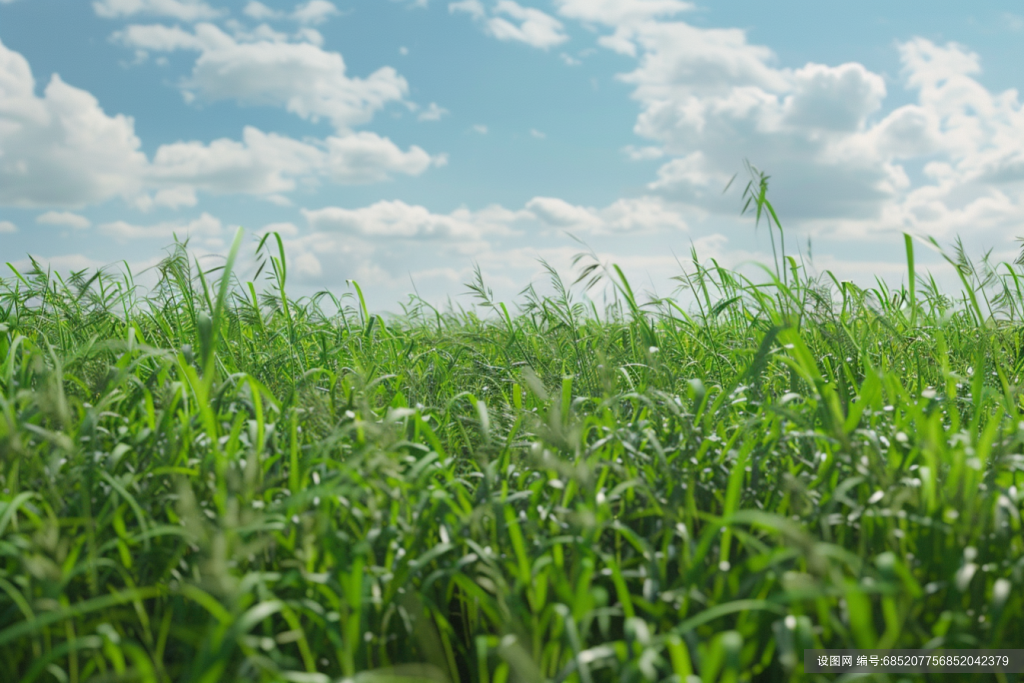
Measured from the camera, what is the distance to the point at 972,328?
401 centimetres

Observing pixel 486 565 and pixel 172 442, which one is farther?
pixel 172 442

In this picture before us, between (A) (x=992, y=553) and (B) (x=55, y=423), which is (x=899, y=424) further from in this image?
(B) (x=55, y=423)

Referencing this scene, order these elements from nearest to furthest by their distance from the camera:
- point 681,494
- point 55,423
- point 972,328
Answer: point 681,494 → point 55,423 → point 972,328

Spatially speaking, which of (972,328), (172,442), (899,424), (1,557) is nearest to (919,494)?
(899,424)

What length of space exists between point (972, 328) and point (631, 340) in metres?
2.29

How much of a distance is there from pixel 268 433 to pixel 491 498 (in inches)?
24.4

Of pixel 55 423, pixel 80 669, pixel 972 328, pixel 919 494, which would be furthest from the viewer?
pixel 972 328

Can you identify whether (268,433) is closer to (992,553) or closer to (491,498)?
(491,498)

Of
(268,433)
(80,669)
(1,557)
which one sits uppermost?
(268,433)

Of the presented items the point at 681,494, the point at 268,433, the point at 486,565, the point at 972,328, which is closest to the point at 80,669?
the point at 268,433

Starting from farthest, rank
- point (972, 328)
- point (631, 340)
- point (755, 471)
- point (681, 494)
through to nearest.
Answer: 1. point (972, 328)
2. point (631, 340)
3. point (755, 471)
4. point (681, 494)

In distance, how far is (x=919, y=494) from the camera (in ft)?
5.25

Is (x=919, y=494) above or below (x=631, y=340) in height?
below

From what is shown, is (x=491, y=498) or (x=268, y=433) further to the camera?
(x=268, y=433)
